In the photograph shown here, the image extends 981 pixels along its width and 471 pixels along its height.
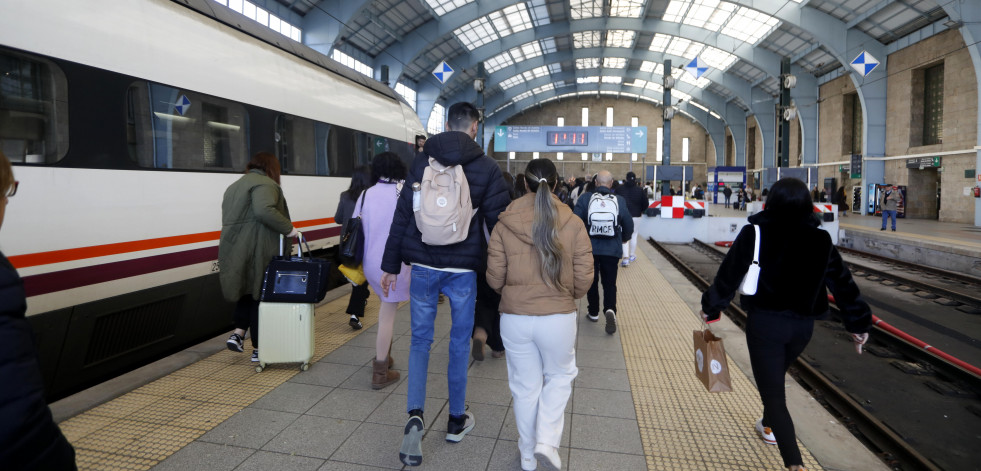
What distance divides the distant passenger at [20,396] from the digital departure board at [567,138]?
1074 inches

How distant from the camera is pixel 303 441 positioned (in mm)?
2955

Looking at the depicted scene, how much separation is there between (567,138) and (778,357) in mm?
25958

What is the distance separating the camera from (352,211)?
5.23 meters

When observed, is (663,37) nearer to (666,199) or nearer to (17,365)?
(666,199)

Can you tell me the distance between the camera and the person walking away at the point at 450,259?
2.83 metres

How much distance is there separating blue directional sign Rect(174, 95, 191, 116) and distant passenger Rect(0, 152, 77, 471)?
3906 mm

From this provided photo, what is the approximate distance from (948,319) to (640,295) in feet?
13.6

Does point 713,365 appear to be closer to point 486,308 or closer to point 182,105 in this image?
point 486,308

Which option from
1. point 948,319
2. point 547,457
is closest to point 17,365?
point 547,457

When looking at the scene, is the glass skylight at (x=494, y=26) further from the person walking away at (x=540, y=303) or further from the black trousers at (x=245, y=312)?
the person walking away at (x=540, y=303)

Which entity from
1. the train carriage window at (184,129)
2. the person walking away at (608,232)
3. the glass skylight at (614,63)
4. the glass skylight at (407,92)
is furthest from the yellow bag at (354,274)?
the glass skylight at (614,63)

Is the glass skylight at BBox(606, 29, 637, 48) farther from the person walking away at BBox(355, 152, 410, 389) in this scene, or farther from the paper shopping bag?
the paper shopping bag

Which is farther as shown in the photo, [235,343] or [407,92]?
[407,92]

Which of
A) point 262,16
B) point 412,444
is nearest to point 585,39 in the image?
point 262,16
